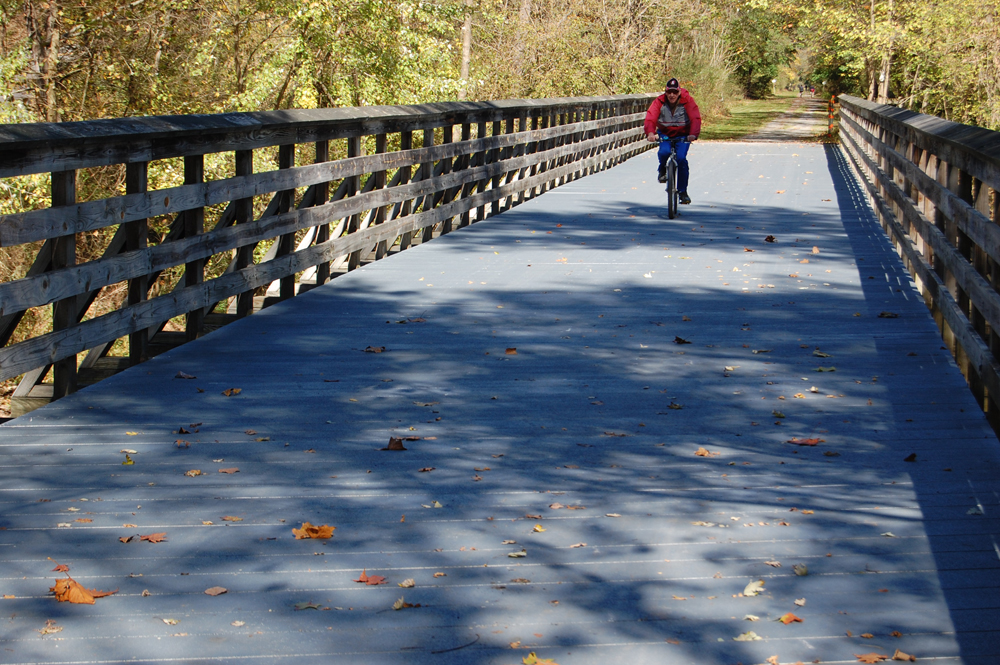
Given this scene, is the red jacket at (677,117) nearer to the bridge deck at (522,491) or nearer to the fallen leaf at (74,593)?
the bridge deck at (522,491)

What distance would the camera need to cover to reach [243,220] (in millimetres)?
7973

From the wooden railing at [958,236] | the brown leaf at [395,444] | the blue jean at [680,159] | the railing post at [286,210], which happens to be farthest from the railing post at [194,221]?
the blue jean at [680,159]

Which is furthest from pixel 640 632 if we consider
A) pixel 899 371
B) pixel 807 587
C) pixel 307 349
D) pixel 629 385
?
pixel 307 349

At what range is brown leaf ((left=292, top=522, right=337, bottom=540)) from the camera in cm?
389

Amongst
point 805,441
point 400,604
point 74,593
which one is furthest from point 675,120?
point 74,593

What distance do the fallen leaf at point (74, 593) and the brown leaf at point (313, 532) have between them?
2.23ft

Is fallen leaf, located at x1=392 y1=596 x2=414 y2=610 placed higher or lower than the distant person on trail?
lower

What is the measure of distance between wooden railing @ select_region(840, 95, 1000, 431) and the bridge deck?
0.68 ft

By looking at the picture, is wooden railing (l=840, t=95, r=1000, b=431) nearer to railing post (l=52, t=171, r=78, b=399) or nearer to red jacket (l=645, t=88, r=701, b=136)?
red jacket (l=645, t=88, r=701, b=136)

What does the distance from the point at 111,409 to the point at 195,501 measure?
1.49 metres

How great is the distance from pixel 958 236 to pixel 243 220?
4793 millimetres

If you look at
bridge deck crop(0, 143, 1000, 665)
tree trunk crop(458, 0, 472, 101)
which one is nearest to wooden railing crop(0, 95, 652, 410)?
bridge deck crop(0, 143, 1000, 665)

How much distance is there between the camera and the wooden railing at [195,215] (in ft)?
17.8

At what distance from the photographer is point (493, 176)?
570 inches
